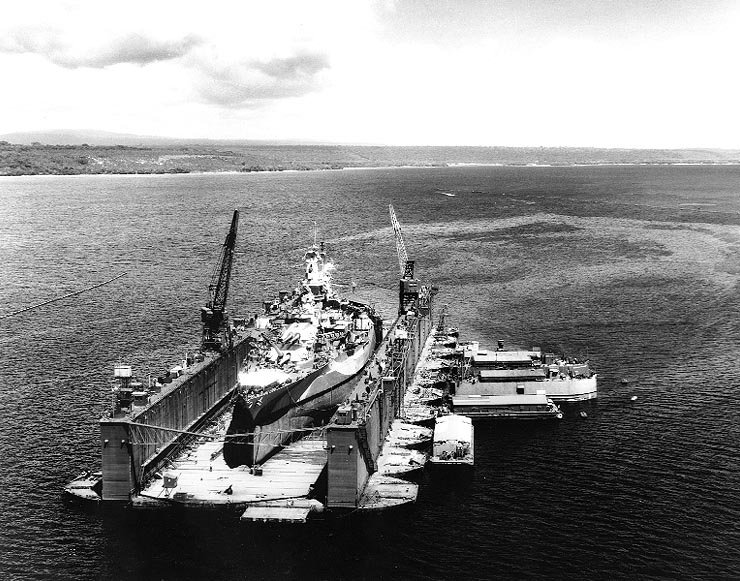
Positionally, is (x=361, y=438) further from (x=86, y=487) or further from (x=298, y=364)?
(x=86, y=487)

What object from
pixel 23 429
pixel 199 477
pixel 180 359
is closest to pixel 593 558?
→ pixel 199 477

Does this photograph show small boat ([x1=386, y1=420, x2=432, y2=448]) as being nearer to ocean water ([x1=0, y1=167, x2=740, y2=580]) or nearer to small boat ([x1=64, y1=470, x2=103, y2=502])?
ocean water ([x1=0, y1=167, x2=740, y2=580])

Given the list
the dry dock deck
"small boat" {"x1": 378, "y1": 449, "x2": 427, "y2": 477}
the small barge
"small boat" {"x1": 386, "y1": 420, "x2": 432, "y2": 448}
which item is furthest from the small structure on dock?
the dry dock deck

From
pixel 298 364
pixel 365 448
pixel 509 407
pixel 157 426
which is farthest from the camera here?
pixel 509 407


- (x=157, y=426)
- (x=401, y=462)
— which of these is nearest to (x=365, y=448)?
(x=401, y=462)

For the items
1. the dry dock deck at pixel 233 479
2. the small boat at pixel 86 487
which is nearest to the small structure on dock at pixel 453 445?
the dry dock deck at pixel 233 479
